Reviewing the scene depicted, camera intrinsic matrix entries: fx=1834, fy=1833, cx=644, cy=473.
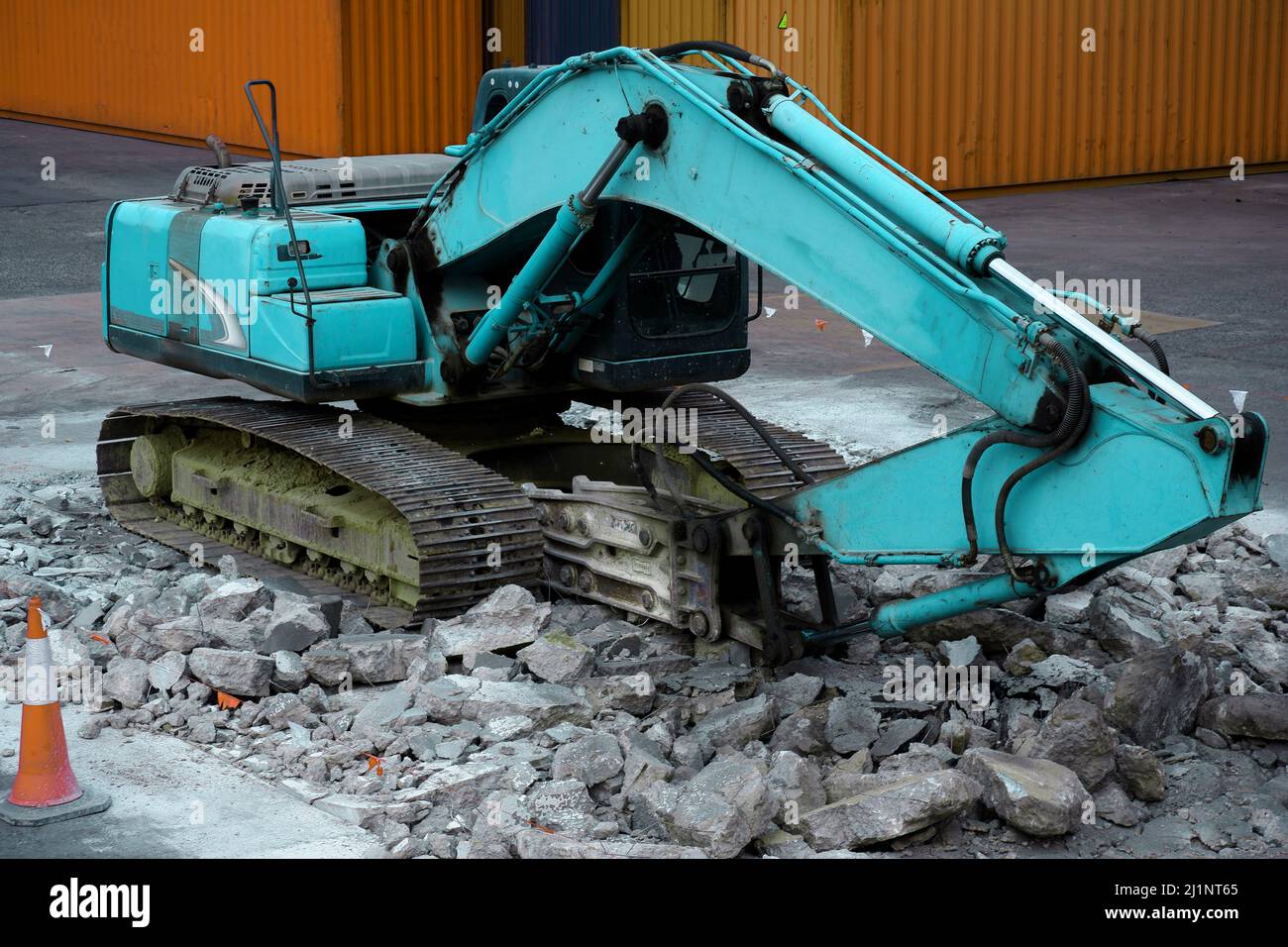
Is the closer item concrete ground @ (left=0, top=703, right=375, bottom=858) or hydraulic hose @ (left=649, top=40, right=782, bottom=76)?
concrete ground @ (left=0, top=703, right=375, bottom=858)

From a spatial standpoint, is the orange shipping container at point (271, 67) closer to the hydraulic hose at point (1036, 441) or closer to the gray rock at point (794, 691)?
the gray rock at point (794, 691)

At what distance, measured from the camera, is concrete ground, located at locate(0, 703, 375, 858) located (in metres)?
5.10

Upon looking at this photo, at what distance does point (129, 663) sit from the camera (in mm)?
6387

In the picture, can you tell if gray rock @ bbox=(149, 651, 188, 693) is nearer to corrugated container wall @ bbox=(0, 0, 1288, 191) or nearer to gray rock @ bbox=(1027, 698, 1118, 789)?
gray rock @ bbox=(1027, 698, 1118, 789)

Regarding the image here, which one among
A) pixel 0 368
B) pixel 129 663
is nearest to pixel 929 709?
pixel 129 663

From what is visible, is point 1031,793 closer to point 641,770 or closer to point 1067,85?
point 641,770

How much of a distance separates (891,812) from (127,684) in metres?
2.74

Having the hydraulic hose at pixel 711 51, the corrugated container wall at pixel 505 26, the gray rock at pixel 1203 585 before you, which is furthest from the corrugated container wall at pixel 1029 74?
the hydraulic hose at pixel 711 51

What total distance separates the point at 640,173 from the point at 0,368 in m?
7.44

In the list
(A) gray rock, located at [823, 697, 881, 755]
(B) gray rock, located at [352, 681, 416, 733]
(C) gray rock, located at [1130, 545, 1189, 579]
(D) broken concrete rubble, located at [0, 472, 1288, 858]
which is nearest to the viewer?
(D) broken concrete rubble, located at [0, 472, 1288, 858]

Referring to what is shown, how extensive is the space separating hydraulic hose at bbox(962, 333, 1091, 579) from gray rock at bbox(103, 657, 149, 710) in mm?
2843

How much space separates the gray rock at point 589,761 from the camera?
5480mm

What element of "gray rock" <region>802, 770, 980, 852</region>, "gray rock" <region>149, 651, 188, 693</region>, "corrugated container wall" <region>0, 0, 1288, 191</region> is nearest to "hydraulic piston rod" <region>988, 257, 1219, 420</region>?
"gray rock" <region>802, 770, 980, 852</region>
